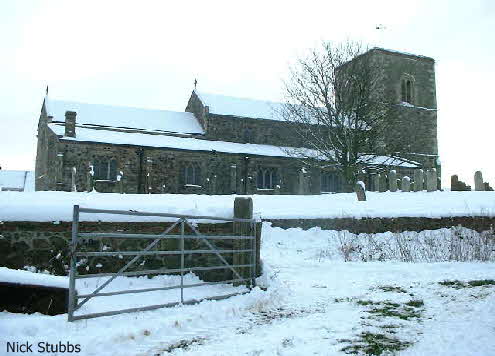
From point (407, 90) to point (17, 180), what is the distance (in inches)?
1844

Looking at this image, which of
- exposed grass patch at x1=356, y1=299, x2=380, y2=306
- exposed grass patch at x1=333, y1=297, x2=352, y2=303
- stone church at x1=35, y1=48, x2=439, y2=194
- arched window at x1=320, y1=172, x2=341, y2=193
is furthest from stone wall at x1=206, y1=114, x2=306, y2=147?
exposed grass patch at x1=356, y1=299, x2=380, y2=306

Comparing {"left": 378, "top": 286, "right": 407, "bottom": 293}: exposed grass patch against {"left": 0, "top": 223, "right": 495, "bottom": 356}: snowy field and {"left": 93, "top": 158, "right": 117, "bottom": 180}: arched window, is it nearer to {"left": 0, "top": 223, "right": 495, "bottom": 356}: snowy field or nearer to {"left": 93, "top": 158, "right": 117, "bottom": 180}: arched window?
{"left": 0, "top": 223, "right": 495, "bottom": 356}: snowy field

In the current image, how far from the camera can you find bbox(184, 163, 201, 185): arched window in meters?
30.8

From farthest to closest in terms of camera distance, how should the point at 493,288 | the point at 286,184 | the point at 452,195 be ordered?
the point at 286,184
the point at 452,195
the point at 493,288

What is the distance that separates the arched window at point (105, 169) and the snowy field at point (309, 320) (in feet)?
72.2

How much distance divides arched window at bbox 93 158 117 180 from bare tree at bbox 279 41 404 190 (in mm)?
12562

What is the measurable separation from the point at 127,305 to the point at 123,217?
2.25 m

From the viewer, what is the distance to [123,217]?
26.7 ft

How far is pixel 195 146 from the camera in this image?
30.8 m

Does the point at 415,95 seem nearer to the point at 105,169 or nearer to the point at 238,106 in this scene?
the point at 238,106

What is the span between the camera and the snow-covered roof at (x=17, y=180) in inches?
2040

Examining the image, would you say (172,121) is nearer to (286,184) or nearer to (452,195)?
(286,184)

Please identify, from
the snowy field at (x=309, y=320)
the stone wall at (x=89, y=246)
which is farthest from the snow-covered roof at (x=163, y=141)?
the snowy field at (x=309, y=320)

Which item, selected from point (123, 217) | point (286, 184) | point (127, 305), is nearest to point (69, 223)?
point (123, 217)
